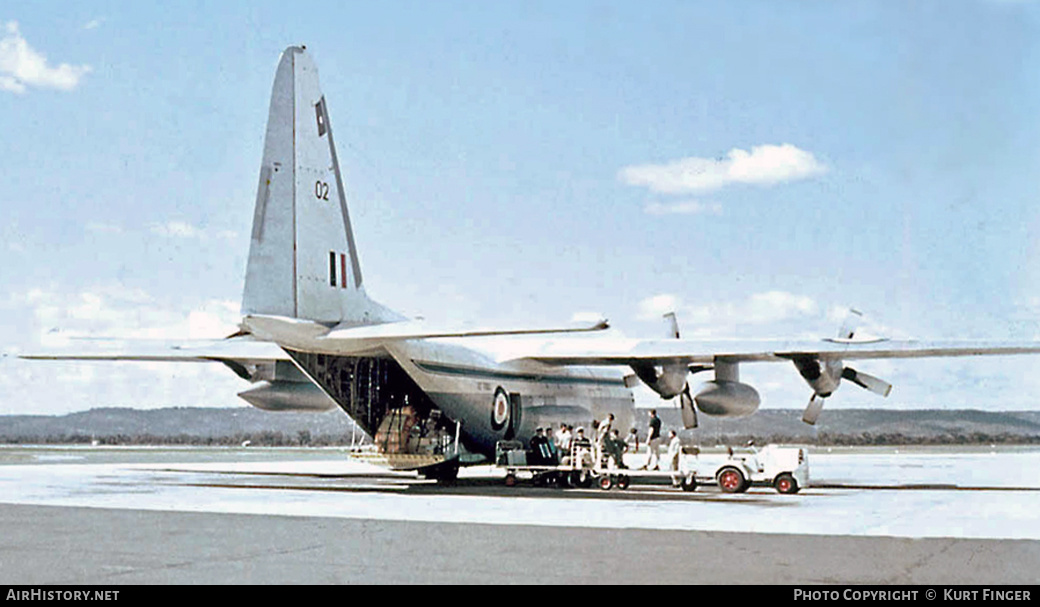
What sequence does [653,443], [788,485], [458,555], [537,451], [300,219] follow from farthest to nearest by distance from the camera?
1. [537,451]
2. [653,443]
3. [788,485]
4. [300,219]
5. [458,555]

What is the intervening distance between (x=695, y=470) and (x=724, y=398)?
3.62 meters

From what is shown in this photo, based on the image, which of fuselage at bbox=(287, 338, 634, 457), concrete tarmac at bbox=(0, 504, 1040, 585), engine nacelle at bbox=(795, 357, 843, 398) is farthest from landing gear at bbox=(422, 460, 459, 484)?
concrete tarmac at bbox=(0, 504, 1040, 585)

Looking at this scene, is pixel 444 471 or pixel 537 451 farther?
pixel 444 471

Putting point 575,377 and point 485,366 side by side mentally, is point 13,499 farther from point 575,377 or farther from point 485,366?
point 575,377

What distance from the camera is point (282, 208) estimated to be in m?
19.4

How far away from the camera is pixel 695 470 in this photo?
69.9ft

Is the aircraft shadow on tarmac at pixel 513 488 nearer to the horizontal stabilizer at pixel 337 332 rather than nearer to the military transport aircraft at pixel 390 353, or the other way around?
the military transport aircraft at pixel 390 353

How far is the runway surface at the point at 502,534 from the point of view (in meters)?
9.39

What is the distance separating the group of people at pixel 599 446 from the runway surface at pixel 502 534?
2.67 ft

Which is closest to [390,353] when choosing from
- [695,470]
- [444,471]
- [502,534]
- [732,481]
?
[444,471]

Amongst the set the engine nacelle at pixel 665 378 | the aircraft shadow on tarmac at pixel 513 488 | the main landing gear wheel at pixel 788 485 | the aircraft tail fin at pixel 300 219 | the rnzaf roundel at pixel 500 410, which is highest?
the aircraft tail fin at pixel 300 219

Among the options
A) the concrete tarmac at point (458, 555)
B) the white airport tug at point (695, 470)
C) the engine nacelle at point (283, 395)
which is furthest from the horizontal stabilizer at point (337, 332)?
the engine nacelle at point (283, 395)

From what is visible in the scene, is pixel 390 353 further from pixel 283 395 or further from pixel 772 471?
pixel 772 471
